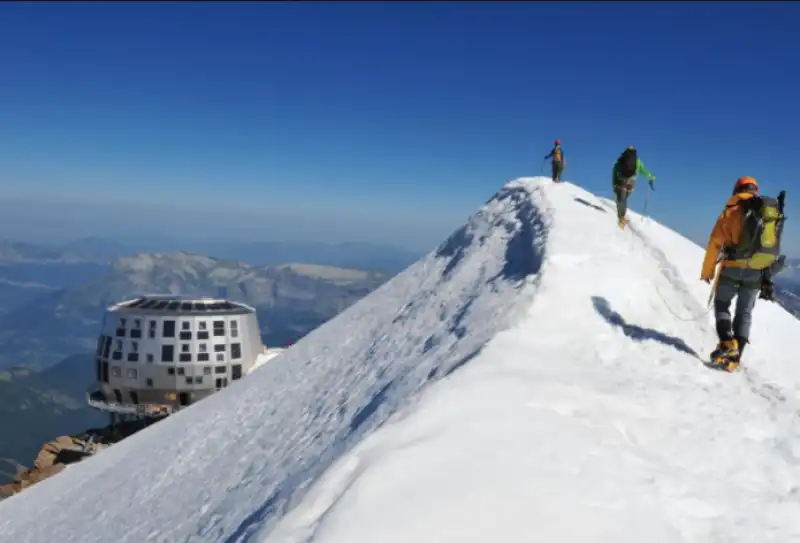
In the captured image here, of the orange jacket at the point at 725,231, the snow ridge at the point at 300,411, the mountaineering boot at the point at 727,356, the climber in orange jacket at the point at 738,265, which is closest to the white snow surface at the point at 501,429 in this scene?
the snow ridge at the point at 300,411

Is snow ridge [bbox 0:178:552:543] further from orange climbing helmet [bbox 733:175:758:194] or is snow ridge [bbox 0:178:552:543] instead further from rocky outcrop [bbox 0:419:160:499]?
rocky outcrop [bbox 0:419:160:499]

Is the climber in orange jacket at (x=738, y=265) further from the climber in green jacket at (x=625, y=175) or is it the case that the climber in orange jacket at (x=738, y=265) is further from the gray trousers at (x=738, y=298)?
the climber in green jacket at (x=625, y=175)

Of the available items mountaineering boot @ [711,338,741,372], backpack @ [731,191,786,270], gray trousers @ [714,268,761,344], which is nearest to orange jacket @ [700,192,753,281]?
backpack @ [731,191,786,270]

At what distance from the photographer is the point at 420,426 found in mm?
6008

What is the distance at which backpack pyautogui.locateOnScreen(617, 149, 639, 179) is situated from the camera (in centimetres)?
1669

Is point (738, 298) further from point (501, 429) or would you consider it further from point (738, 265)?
point (501, 429)

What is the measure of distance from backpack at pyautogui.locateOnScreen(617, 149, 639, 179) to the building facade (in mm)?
51334

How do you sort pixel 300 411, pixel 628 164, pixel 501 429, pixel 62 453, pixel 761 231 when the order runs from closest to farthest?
pixel 501 429, pixel 761 231, pixel 300 411, pixel 628 164, pixel 62 453

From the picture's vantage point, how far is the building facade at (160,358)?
57.9 metres

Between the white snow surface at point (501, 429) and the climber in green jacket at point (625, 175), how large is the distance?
908 millimetres

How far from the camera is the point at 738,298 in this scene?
8.68 meters

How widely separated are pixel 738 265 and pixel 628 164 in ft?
29.4

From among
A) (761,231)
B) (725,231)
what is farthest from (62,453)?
(761,231)

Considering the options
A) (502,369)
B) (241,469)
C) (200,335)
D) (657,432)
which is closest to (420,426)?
(502,369)
